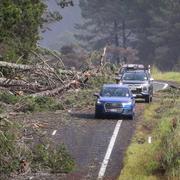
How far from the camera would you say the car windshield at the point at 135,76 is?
39.2m

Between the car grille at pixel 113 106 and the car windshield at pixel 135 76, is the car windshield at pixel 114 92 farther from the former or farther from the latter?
the car windshield at pixel 135 76

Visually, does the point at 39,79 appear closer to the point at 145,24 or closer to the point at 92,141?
the point at 92,141

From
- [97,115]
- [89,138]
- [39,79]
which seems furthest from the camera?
[39,79]

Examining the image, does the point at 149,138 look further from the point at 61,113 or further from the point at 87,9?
the point at 87,9

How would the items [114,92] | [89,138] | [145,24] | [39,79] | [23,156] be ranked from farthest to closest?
[145,24] → [39,79] → [114,92] → [89,138] → [23,156]

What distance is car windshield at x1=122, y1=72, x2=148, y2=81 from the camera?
39188 mm

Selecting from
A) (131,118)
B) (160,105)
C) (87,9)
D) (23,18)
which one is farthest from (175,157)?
(87,9)

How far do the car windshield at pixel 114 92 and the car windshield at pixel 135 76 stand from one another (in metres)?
8.03

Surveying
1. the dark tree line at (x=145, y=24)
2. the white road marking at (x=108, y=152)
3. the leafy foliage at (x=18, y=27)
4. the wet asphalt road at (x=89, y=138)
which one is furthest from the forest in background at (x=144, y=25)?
the white road marking at (x=108, y=152)

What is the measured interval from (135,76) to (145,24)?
186 ft

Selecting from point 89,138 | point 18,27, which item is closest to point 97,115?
point 89,138

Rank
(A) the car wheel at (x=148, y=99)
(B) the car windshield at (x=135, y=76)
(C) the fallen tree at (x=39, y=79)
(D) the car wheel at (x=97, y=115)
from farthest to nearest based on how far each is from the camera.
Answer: (B) the car windshield at (x=135, y=76) < (A) the car wheel at (x=148, y=99) < (C) the fallen tree at (x=39, y=79) < (D) the car wheel at (x=97, y=115)

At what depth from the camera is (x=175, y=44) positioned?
8819 cm

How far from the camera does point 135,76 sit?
39562mm
